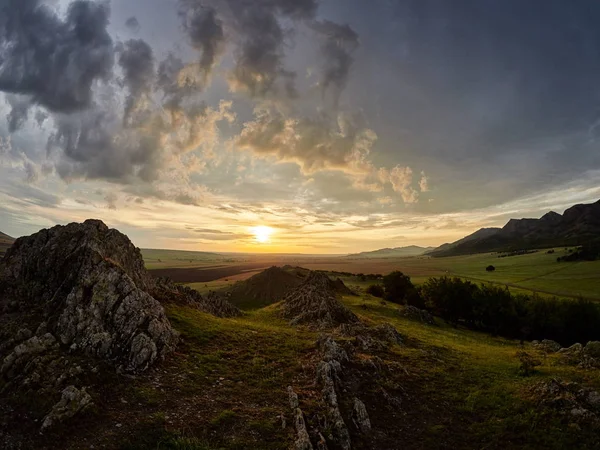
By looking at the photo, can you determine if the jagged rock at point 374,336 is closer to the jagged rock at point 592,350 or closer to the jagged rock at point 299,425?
the jagged rock at point 299,425

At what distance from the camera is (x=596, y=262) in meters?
155

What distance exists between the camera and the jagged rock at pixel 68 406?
15695 millimetres

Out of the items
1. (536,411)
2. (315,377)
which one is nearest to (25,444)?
(315,377)

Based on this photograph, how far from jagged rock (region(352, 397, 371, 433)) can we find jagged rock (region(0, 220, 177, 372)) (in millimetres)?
14132

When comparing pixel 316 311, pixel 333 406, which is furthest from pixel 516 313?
pixel 333 406

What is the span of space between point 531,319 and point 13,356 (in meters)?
81.3

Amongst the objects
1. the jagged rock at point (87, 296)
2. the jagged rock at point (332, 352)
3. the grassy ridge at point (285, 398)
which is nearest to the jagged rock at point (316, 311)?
the grassy ridge at point (285, 398)

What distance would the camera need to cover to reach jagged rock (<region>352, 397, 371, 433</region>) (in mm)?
19048

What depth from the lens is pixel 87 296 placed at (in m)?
24.5

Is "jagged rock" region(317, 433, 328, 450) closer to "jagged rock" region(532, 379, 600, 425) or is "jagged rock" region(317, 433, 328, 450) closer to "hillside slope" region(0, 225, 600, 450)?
"hillside slope" region(0, 225, 600, 450)

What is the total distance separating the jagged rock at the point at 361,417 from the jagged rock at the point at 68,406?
15.2 metres

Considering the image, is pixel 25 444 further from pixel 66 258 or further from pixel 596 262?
pixel 596 262

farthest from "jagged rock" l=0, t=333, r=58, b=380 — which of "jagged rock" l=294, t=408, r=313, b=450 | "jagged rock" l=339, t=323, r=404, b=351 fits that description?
"jagged rock" l=339, t=323, r=404, b=351

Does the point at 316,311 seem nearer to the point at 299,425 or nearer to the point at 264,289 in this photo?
the point at 299,425
